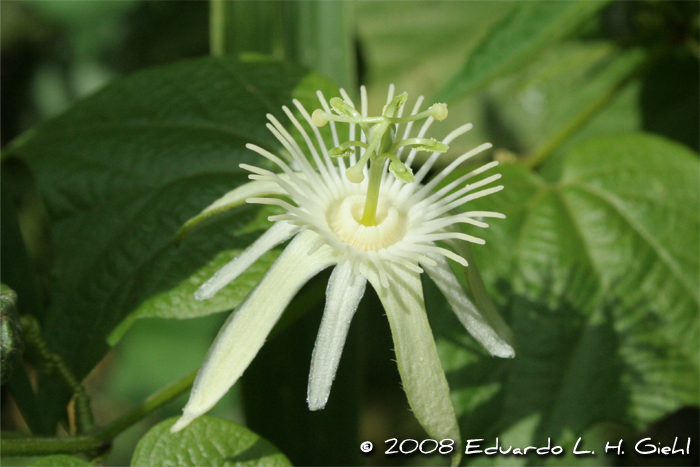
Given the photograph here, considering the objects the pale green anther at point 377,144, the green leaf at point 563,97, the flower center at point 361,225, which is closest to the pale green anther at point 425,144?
the pale green anther at point 377,144

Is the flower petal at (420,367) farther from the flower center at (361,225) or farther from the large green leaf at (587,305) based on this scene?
the large green leaf at (587,305)

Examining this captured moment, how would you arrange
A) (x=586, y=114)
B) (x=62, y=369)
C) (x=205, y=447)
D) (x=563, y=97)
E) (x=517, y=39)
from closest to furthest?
(x=205, y=447) → (x=62, y=369) → (x=517, y=39) → (x=586, y=114) → (x=563, y=97)

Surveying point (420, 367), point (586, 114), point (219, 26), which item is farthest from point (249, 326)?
point (586, 114)

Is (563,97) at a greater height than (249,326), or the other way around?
(563,97)

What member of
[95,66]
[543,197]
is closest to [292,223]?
[543,197]

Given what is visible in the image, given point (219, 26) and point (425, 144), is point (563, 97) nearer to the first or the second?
point (219, 26)

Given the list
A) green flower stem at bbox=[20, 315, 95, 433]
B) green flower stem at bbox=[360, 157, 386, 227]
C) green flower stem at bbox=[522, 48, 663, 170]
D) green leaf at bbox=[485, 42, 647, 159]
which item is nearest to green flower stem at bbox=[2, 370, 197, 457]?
green flower stem at bbox=[20, 315, 95, 433]

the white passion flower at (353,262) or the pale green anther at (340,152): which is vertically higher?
the pale green anther at (340,152)
